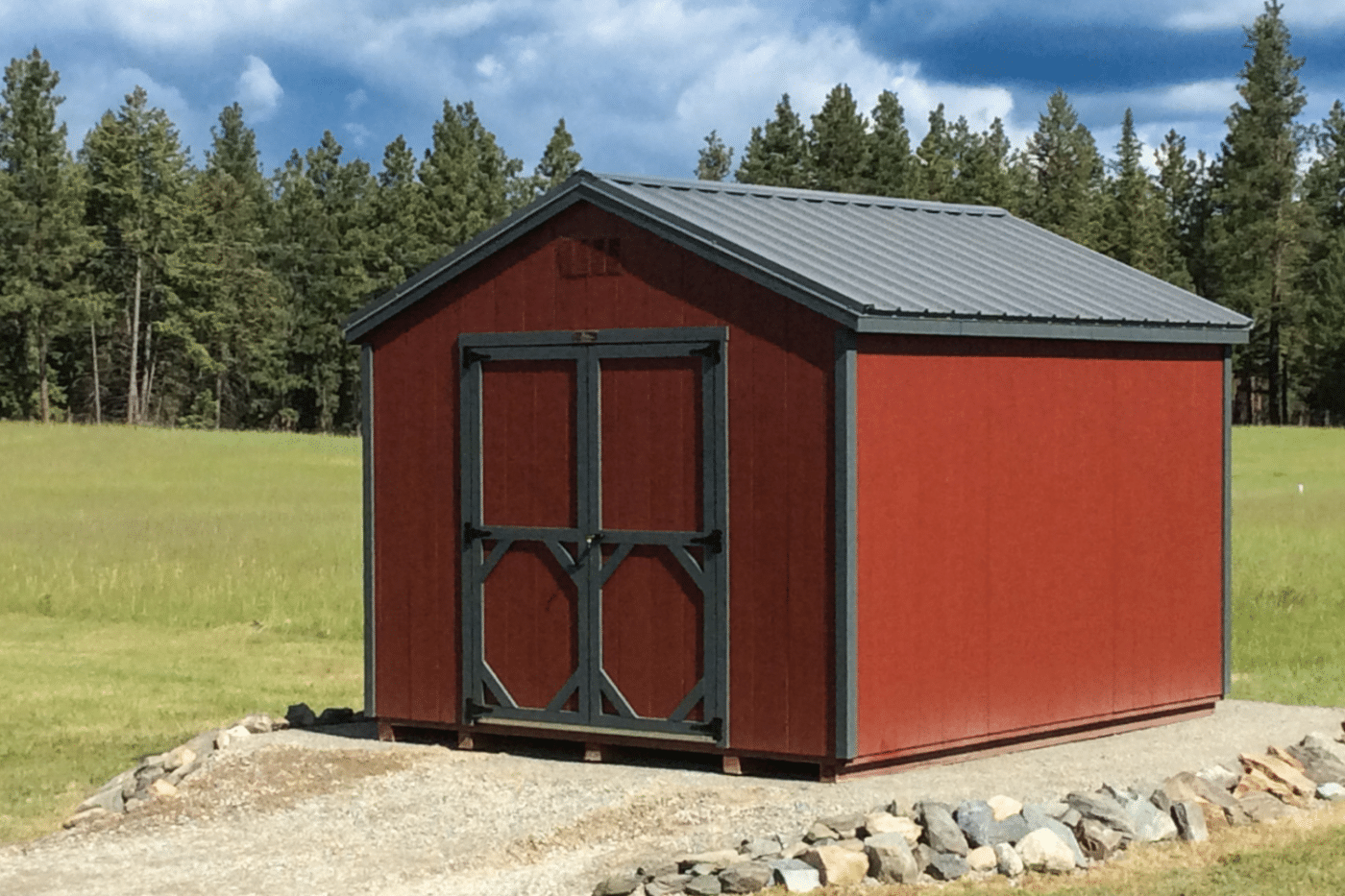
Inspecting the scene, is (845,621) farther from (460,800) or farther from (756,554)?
(460,800)

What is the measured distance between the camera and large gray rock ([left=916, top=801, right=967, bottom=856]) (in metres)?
9.83

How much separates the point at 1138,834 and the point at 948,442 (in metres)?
2.81

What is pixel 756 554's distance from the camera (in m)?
11.7

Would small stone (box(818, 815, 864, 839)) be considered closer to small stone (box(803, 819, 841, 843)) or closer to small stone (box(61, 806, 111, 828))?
small stone (box(803, 819, 841, 843))

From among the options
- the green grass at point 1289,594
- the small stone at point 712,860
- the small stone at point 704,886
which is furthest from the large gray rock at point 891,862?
the green grass at point 1289,594

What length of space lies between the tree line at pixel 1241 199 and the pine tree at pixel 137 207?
72.1 feet

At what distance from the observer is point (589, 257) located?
40.8 feet

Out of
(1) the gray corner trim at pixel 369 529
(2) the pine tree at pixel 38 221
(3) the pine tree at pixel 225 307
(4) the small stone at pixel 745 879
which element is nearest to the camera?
(4) the small stone at pixel 745 879

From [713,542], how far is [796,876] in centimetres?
282

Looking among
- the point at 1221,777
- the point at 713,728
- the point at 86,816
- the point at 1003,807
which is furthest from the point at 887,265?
the point at 86,816

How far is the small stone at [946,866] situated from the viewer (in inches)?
381

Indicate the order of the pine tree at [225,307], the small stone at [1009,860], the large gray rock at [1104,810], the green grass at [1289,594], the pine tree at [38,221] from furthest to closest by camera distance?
the pine tree at [225,307] → the pine tree at [38,221] → the green grass at [1289,594] → the large gray rock at [1104,810] → the small stone at [1009,860]

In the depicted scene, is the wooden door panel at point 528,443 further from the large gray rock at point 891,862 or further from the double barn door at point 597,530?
the large gray rock at point 891,862

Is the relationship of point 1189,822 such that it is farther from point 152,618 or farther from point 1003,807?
point 152,618
